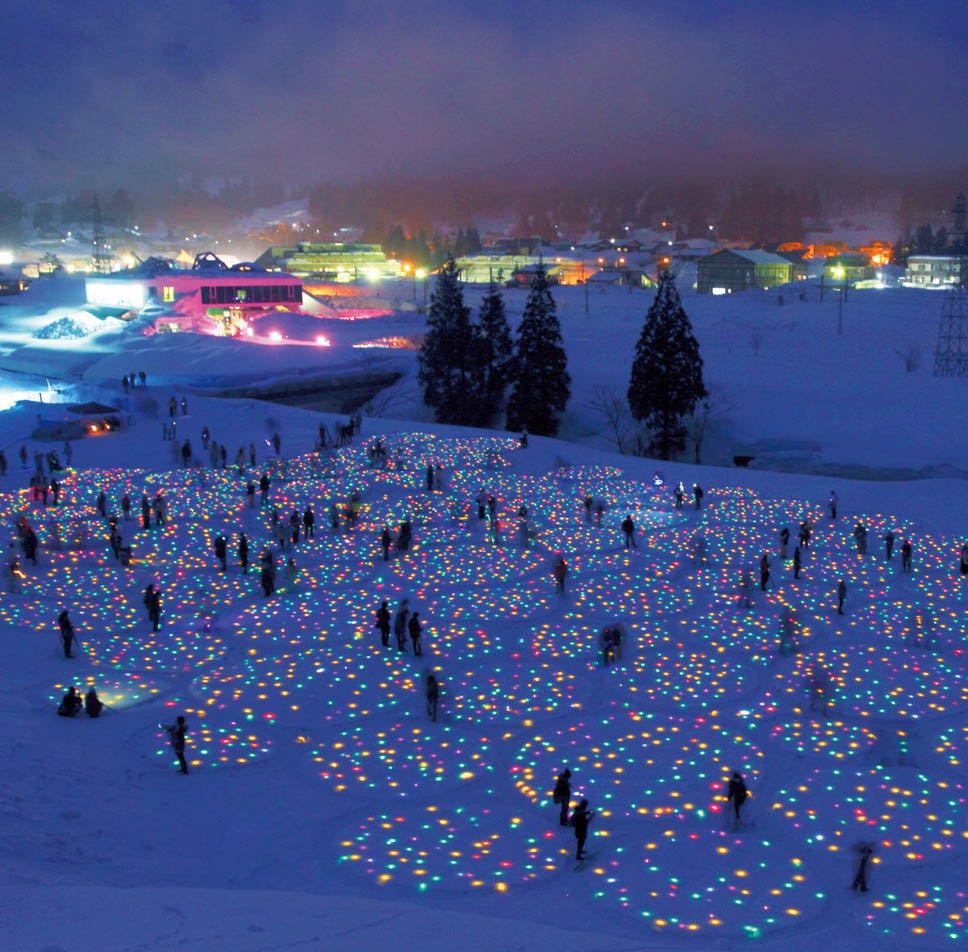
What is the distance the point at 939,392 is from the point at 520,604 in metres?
29.3

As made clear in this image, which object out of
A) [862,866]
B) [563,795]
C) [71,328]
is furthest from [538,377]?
[862,866]

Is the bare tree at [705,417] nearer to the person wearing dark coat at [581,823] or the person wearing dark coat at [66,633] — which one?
the person wearing dark coat at [66,633]

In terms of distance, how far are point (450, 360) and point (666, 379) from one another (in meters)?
10.6

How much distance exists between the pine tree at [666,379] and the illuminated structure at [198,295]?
28.1m

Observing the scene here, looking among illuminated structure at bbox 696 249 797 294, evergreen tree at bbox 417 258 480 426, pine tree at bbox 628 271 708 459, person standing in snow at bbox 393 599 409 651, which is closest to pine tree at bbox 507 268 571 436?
evergreen tree at bbox 417 258 480 426

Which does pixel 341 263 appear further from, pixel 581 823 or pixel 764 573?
pixel 581 823

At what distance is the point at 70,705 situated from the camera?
1336 centimetres

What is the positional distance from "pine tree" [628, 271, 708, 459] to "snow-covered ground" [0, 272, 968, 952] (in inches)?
437

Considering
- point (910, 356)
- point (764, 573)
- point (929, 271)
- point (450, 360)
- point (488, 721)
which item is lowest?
point (488, 721)

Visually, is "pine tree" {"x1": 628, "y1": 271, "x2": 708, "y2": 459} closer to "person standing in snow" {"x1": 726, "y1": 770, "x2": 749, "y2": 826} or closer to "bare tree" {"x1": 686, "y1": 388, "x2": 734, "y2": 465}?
"bare tree" {"x1": 686, "y1": 388, "x2": 734, "y2": 465}

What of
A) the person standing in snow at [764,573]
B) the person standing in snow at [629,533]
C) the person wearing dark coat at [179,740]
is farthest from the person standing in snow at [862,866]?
the person standing in snow at [629,533]

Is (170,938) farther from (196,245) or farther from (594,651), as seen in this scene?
(196,245)

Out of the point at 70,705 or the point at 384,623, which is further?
the point at 384,623

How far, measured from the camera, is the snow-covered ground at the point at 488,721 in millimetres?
9414
